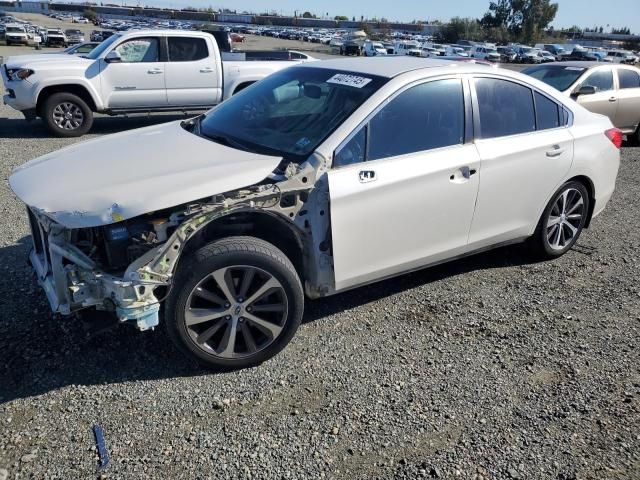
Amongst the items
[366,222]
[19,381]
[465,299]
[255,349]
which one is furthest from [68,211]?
[465,299]

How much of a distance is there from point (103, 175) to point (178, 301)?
2.84 feet

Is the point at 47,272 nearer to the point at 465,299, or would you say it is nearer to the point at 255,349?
the point at 255,349

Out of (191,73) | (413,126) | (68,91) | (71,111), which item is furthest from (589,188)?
(68,91)

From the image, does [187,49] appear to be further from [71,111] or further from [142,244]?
[142,244]

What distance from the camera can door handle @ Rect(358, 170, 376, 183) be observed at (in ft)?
11.1

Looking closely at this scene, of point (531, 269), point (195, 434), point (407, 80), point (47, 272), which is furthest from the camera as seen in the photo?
point (531, 269)

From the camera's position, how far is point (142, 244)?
2953 millimetres

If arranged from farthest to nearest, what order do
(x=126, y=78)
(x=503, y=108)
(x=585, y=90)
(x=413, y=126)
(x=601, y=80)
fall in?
1. (x=601, y=80)
2. (x=126, y=78)
3. (x=585, y=90)
4. (x=503, y=108)
5. (x=413, y=126)

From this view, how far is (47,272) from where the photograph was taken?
3.25 m

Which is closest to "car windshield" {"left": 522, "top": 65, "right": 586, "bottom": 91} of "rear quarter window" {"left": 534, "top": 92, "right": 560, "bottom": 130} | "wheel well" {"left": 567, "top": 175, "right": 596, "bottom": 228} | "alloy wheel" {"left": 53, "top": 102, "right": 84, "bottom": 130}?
Result: "wheel well" {"left": 567, "top": 175, "right": 596, "bottom": 228}

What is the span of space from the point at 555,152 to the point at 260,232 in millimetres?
2600

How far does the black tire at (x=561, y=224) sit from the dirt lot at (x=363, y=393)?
0.51 m

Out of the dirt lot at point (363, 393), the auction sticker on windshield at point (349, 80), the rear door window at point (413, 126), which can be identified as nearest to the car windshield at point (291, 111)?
the auction sticker on windshield at point (349, 80)

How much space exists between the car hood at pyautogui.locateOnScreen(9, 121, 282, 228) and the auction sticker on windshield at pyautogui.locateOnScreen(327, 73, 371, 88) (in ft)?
2.92
